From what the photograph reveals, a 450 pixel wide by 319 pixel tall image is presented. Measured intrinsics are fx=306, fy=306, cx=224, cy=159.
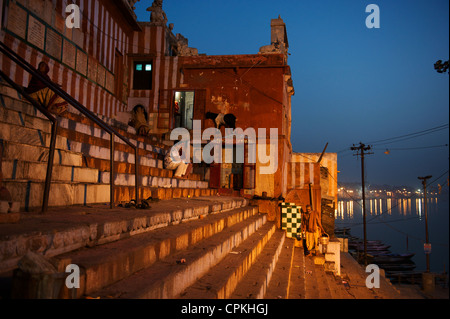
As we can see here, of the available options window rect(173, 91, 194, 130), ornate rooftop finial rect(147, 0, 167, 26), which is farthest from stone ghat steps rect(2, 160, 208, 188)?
ornate rooftop finial rect(147, 0, 167, 26)

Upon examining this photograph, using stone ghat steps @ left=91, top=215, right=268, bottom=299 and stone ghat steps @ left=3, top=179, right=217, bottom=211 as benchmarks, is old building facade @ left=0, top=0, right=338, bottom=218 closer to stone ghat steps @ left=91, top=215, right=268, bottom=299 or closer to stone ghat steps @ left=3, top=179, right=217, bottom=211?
stone ghat steps @ left=3, top=179, right=217, bottom=211

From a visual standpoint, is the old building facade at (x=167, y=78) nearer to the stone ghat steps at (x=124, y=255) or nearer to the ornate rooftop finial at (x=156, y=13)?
the ornate rooftop finial at (x=156, y=13)

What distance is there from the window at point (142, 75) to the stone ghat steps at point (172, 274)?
11171mm

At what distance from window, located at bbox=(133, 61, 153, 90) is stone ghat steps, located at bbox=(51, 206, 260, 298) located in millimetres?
11232

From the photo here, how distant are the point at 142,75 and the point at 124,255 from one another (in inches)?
499

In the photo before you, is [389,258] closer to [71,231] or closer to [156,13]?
[156,13]

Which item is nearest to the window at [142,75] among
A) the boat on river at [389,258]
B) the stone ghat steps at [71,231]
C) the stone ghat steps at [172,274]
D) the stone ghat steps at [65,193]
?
the stone ghat steps at [65,193]

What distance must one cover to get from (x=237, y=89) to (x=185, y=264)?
35.6 ft

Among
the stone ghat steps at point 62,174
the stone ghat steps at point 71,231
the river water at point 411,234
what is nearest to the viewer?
the stone ghat steps at point 71,231

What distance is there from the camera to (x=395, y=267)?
26.4 m

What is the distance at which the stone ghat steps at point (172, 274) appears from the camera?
6.22 feet

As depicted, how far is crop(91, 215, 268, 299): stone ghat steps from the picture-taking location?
1.90 metres

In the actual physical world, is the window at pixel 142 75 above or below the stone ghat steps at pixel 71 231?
above
